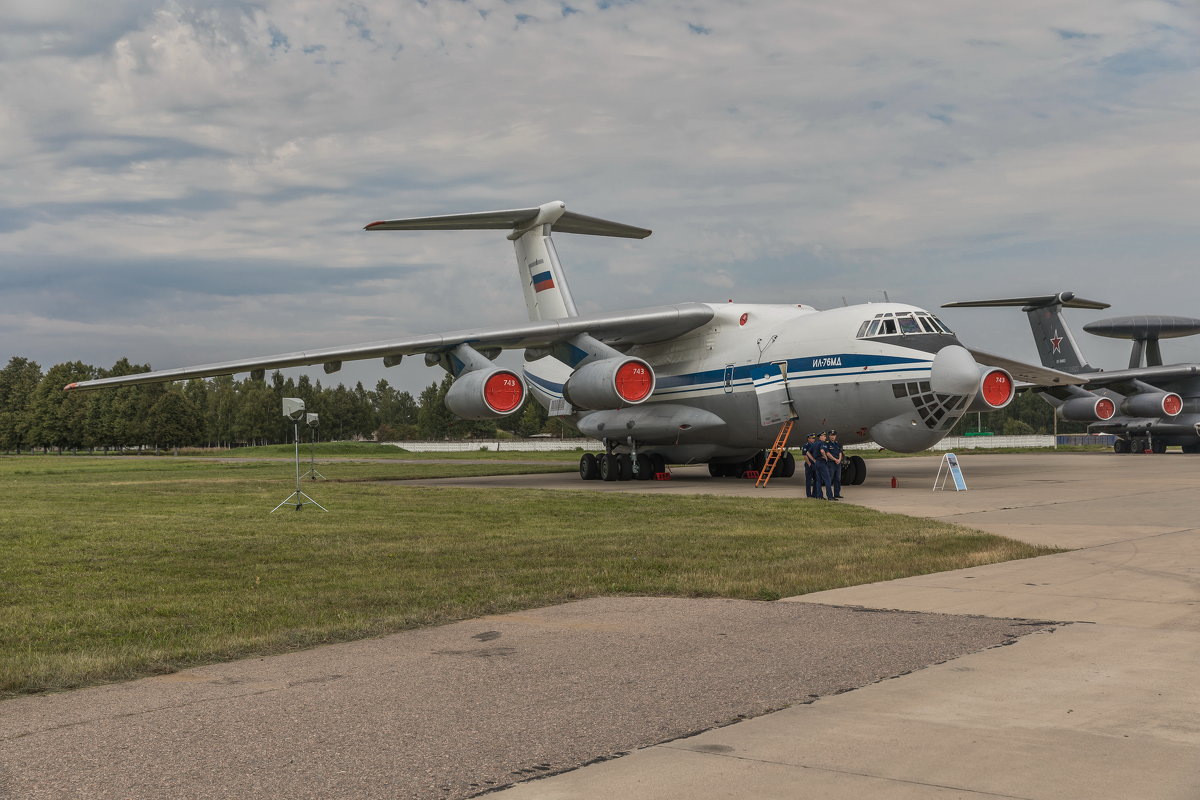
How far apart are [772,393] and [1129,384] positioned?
84.1ft

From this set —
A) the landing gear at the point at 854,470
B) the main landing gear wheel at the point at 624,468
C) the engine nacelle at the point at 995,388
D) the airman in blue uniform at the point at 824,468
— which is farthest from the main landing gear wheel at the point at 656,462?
the airman in blue uniform at the point at 824,468

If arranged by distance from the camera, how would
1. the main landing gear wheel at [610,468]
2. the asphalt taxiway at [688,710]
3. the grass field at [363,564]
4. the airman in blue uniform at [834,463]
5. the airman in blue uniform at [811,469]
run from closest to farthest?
the asphalt taxiway at [688,710] < the grass field at [363,564] < the airman in blue uniform at [834,463] < the airman in blue uniform at [811,469] < the main landing gear wheel at [610,468]

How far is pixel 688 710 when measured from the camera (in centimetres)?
498

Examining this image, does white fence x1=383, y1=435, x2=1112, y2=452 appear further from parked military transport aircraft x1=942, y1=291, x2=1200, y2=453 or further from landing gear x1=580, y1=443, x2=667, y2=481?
landing gear x1=580, y1=443, x2=667, y2=481

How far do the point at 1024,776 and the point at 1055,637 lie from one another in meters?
2.76

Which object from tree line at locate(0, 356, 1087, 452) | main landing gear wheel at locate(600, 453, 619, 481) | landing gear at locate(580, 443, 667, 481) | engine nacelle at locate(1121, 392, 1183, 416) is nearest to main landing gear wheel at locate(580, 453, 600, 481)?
landing gear at locate(580, 443, 667, 481)

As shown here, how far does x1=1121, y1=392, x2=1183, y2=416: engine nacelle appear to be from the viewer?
4050cm

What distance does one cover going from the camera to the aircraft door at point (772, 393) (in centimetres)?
2345

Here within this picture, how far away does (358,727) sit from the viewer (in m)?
4.77

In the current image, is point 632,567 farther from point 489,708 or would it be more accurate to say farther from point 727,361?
point 727,361

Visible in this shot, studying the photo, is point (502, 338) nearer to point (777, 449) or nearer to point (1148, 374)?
point (777, 449)

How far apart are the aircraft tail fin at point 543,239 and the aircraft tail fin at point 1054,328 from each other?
21.1 m

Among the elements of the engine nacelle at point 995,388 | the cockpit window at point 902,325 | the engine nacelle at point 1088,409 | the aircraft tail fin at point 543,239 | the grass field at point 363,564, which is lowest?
the grass field at point 363,564

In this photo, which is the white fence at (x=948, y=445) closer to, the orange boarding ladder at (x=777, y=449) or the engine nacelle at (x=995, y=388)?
the orange boarding ladder at (x=777, y=449)
